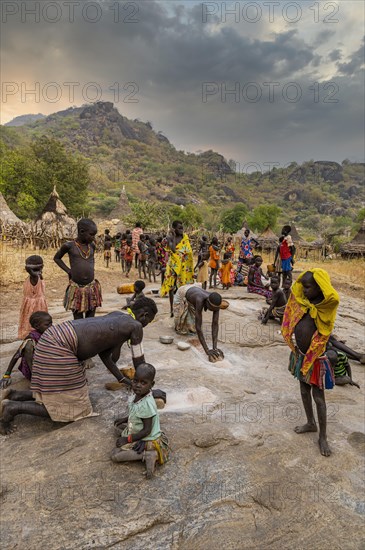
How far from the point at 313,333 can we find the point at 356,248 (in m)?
19.7

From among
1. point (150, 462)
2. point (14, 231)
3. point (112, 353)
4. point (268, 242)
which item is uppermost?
point (14, 231)

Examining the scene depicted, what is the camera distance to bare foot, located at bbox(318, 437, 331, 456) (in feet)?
9.03

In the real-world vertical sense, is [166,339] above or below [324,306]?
below

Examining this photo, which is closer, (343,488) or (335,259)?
(343,488)

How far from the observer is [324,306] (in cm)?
274

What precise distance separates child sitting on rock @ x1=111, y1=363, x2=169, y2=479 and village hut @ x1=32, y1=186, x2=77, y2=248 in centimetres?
1429

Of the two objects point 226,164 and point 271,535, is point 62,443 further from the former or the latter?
point 226,164

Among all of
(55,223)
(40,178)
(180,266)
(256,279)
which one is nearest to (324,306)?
(180,266)

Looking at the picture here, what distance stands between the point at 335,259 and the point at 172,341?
1974 cm

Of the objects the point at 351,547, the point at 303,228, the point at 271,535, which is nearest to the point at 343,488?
the point at 351,547

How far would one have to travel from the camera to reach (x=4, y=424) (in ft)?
8.93

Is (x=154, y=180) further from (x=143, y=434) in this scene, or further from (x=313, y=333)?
(x=143, y=434)

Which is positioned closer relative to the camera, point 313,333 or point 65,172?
point 313,333

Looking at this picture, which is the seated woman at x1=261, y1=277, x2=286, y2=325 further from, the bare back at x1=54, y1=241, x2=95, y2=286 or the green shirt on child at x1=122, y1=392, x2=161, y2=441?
the green shirt on child at x1=122, y1=392, x2=161, y2=441
